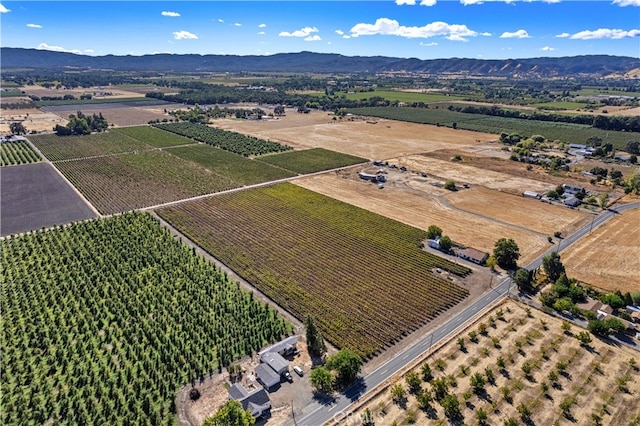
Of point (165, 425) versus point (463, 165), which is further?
point (463, 165)

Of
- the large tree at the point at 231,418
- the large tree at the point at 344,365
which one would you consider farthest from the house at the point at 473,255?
the large tree at the point at 231,418

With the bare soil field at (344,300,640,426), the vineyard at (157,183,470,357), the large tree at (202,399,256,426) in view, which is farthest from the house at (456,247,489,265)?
the large tree at (202,399,256,426)

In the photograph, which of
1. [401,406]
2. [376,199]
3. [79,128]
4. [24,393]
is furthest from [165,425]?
[79,128]

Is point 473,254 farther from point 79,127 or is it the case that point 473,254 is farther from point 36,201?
point 79,127

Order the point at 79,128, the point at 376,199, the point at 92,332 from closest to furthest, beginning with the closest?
the point at 92,332 < the point at 376,199 < the point at 79,128

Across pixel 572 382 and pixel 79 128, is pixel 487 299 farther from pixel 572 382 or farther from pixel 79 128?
pixel 79 128

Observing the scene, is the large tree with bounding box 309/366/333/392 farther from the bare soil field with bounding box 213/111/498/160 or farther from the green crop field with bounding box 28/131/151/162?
the green crop field with bounding box 28/131/151/162

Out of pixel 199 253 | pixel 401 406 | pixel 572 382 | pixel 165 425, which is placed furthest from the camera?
pixel 199 253

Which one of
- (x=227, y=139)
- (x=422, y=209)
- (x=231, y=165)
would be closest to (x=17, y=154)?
(x=227, y=139)
